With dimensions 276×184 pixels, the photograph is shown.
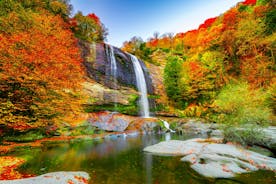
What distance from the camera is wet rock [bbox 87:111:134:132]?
2209 centimetres

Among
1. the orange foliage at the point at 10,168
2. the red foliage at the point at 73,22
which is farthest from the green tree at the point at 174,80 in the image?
the orange foliage at the point at 10,168

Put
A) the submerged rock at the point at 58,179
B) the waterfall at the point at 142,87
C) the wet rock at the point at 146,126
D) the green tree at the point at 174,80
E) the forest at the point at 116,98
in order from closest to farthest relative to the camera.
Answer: the submerged rock at the point at 58,179, the forest at the point at 116,98, the wet rock at the point at 146,126, the waterfall at the point at 142,87, the green tree at the point at 174,80

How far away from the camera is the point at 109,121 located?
2280 cm

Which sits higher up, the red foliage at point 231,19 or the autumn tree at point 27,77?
the red foliage at point 231,19

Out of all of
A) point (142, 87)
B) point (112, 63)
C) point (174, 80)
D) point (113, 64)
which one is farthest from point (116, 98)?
point (174, 80)

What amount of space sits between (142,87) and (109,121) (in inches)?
346

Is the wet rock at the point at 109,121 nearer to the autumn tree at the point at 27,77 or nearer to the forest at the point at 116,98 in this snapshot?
the forest at the point at 116,98

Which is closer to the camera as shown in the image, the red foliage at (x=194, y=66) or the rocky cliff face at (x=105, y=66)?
the rocky cliff face at (x=105, y=66)

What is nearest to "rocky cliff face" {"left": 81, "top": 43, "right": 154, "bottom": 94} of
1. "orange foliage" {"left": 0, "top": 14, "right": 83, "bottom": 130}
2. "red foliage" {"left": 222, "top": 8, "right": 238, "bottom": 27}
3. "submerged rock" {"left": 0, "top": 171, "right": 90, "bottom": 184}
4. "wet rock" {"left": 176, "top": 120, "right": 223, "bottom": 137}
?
"wet rock" {"left": 176, "top": 120, "right": 223, "bottom": 137}

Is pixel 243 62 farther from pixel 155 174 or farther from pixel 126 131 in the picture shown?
pixel 155 174

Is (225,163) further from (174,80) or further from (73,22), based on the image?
(73,22)

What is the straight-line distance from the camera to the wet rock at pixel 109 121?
2209 cm

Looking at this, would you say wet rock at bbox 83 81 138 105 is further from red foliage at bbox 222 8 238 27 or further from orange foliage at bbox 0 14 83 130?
red foliage at bbox 222 8 238 27

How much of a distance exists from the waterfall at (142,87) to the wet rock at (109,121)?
4177 millimetres
